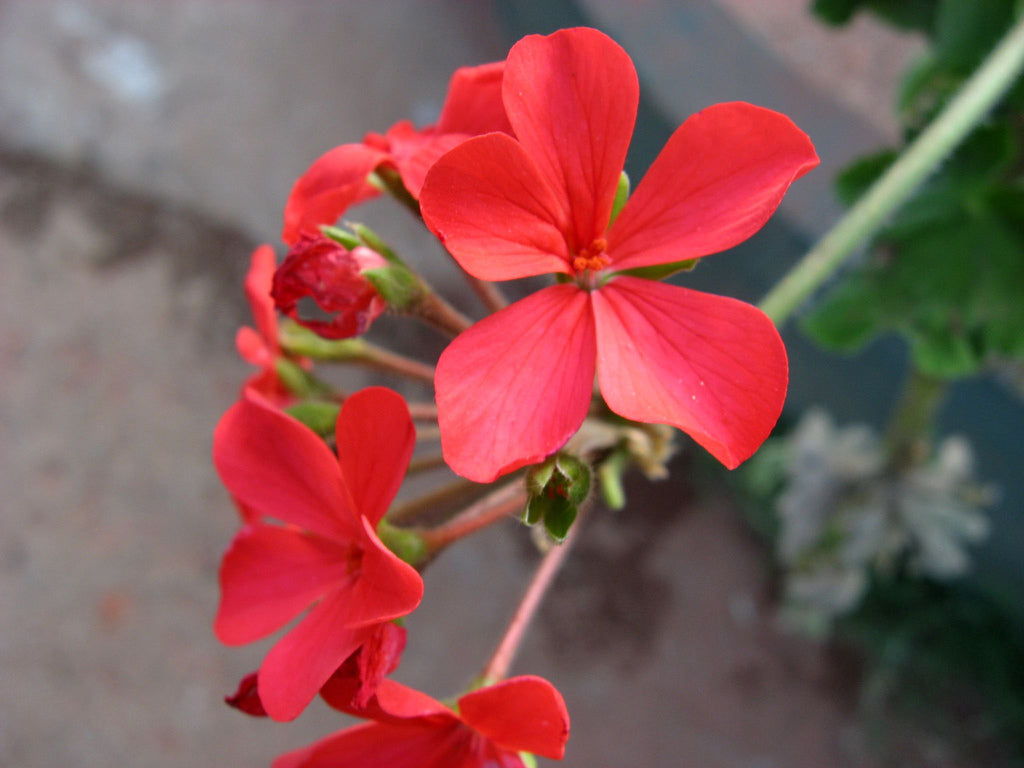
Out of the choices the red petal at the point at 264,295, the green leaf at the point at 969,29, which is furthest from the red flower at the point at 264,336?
the green leaf at the point at 969,29

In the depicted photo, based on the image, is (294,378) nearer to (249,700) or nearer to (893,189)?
(249,700)

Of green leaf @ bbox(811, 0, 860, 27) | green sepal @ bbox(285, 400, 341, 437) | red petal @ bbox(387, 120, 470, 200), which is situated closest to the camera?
red petal @ bbox(387, 120, 470, 200)

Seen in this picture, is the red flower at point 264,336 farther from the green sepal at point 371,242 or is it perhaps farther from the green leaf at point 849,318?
the green leaf at point 849,318

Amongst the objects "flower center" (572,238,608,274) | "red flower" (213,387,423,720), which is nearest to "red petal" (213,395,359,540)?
"red flower" (213,387,423,720)

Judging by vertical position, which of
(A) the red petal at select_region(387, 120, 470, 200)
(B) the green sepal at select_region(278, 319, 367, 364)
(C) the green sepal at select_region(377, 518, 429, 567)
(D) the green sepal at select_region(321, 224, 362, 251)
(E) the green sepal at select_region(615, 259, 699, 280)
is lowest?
(C) the green sepal at select_region(377, 518, 429, 567)

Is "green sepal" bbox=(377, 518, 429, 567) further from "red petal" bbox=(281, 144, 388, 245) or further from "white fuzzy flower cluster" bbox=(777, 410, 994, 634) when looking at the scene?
"white fuzzy flower cluster" bbox=(777, 410, 994, 634)

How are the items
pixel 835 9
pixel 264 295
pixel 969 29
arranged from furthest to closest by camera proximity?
pixel 835 9 < pixel 969 29 < pixel 264 295

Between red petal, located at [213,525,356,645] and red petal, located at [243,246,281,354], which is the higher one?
red petal, located at [243,246,281,354]

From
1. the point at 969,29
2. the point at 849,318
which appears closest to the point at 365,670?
the point at 849,318
